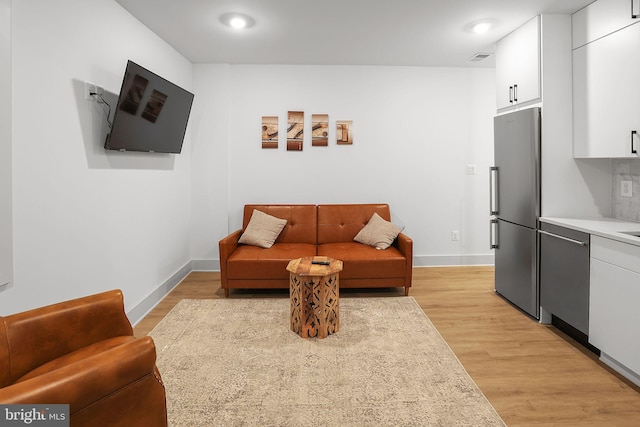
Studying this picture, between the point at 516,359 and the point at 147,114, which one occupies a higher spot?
the point at 147,114

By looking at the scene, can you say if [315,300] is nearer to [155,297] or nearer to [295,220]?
[155,297]

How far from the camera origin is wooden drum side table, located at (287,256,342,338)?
3.16 m

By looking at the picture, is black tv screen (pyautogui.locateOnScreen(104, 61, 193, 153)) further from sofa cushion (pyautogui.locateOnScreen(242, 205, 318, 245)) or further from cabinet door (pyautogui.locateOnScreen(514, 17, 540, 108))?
cabinet door (pyautogui.locateOnScreen(514, 17, 540, 108))

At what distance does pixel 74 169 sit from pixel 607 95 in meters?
3.84

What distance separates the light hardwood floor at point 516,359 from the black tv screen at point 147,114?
5.06 ft

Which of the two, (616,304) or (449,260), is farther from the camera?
(449,260)

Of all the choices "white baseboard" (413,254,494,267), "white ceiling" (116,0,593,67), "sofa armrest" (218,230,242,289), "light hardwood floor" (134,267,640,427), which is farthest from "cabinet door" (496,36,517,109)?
"sofa armrest" (218,230,242,289)

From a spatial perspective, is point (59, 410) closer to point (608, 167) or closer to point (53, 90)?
point (53, 90)

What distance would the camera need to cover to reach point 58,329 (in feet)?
6.33

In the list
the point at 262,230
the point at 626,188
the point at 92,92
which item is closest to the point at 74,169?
the point at 92,92

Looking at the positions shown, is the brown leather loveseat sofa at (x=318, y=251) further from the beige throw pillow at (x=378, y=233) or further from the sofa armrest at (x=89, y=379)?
the sofa armrest at (x=89, y=379)

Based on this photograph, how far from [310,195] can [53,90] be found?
3.26 metres

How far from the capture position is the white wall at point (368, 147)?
5219 mm

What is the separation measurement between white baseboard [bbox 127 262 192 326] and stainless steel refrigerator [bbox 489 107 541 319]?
134 inches
